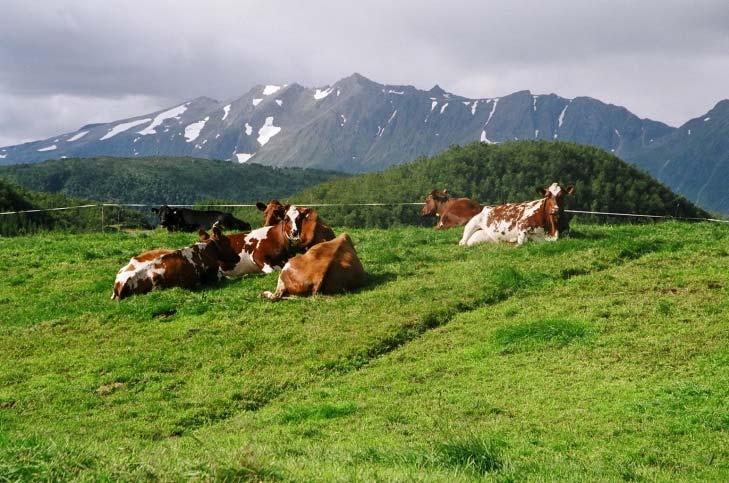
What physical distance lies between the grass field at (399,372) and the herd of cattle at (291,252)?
675 millimetres

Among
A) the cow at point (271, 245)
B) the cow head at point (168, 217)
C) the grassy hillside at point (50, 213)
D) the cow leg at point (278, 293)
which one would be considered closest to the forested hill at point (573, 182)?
the grassy hillside at point (50, 213)

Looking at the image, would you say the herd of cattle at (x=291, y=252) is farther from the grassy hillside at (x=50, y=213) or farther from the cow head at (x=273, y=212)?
the grassy hillside at (x=50, y=213)

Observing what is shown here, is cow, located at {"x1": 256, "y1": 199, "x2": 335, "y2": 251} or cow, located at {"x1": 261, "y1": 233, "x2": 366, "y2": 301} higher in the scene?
cow, located at {"x1": 256, "y1": 199, "x2": 335, "y2": 251}

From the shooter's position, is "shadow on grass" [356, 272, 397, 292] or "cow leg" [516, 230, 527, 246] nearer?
"shadow on grass" [356, 272, 397, 292]

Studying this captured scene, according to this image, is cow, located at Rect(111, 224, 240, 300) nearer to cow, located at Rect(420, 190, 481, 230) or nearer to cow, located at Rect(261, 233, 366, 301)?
cow, located at Rect(261, 233, 366, 301)

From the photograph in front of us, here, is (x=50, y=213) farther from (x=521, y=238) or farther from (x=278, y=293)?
(x=278, y=293)

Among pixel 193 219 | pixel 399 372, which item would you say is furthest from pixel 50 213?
pixel 399 372

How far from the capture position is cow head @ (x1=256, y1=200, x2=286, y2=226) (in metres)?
22.0

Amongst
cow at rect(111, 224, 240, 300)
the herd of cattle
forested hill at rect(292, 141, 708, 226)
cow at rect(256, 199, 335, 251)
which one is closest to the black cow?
the herd of cattle

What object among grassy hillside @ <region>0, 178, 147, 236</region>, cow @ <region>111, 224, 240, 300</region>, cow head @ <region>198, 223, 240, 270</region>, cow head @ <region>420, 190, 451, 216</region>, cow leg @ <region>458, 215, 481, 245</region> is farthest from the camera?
grassy hillside @ <region>0, 178, 147, 236</region>

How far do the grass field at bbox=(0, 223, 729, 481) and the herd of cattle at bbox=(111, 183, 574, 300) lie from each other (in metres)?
0.67

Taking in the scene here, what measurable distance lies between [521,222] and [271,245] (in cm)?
743

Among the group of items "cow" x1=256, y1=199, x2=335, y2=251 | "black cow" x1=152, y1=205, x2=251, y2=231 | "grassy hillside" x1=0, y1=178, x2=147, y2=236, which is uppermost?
"cow" x1=256, y1=199, x2=335, y2=251

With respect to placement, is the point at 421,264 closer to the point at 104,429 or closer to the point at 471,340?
the point at 471,340
